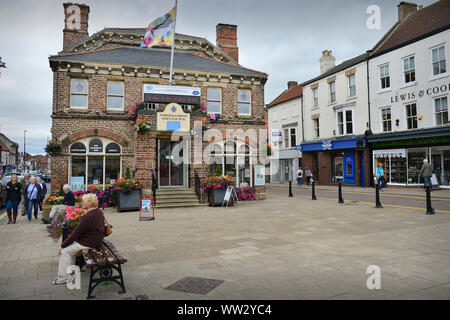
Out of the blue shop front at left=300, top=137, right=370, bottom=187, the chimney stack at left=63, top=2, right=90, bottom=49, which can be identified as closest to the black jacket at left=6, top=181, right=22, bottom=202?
the chimney stack at left=63, top=2, right=90, bottom=49

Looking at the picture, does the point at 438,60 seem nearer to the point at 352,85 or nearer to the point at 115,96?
the point at 352,85

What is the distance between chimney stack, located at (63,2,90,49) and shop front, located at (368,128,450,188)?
22962 millimetres

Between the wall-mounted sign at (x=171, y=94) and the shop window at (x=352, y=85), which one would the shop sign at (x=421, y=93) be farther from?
the wall-mounted sign at (x=171, y=94)

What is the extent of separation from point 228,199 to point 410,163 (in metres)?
15.9

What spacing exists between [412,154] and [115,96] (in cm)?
2038

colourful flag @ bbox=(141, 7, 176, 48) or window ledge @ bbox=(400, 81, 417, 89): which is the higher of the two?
colourful flag @ bbox=(141, 7, 176, 48)

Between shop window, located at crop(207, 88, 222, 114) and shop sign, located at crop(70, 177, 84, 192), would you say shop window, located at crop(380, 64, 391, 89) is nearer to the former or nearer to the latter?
shop window, located at crop(207, 88, 222, 114)

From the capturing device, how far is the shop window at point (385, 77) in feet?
78.3

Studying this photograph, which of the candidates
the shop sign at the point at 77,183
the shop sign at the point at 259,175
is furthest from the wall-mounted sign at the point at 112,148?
the shop sign at the point at 259,175

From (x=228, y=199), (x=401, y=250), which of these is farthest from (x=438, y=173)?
(x=401, y=250)

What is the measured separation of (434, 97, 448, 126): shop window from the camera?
1991 cm

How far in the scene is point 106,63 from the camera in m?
16.3
